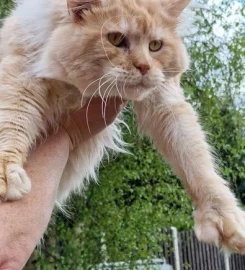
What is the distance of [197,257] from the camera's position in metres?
5.04

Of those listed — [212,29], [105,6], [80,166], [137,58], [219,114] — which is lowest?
[80,166]

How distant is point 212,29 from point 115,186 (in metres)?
1.00

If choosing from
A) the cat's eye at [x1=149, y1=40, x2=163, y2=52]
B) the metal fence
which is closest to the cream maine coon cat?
the cat's eye at [x1=149, y1=40, x2=163, y2=52]

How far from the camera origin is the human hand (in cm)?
152

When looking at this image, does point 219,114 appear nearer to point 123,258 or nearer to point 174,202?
point 174,202

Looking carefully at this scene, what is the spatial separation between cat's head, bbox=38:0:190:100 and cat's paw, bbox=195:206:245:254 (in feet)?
1.16

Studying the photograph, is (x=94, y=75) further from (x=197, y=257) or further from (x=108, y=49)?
(x=197, y=257)

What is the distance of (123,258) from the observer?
10.2 feet

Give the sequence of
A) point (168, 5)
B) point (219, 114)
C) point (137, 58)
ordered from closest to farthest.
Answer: point (137, 58) → point (168, 5) → point (219, 114)

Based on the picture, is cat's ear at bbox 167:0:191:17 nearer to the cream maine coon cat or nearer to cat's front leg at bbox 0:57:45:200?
the cream maine coon cat

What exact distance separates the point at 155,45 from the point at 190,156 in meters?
0.35

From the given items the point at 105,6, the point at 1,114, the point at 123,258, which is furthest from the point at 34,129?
the point at 123,258

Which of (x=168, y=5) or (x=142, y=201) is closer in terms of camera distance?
(x=168, y=5)

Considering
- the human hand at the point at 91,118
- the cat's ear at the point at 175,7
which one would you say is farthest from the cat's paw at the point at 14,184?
the cat's ear at the point at 175,7
